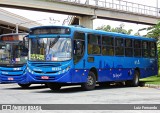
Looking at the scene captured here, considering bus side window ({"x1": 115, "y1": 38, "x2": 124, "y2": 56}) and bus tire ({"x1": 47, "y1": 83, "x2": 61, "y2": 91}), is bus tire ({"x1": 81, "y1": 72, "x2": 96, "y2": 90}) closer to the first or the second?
bus tire ({"x1": 47, "y1": 83, "x2": 61, "y2": 91})

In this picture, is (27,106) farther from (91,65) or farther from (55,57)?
(91,65)

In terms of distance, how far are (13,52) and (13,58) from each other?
320mm

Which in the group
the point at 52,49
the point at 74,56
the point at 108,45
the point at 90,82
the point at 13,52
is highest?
the point at 108,45

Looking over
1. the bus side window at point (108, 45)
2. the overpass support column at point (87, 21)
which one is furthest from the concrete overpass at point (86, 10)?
the bus side window at point (108, 45)

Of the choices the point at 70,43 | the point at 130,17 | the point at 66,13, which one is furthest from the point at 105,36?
the point at 130,17

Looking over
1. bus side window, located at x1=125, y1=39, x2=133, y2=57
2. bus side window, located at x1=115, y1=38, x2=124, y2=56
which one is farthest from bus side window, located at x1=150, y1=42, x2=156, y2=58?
bus side window, located at x1=115, y1=38, x2=124, y2=56

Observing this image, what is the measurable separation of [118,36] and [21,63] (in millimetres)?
5492

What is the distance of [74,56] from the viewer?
17453 mm

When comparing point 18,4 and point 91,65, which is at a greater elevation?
point 18,4

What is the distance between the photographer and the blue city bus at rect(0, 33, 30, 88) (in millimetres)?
20547

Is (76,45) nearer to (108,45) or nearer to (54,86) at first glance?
(54,86)

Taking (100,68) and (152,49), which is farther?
(152,49)

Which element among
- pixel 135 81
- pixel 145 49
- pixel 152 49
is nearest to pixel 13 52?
pixel 135 81

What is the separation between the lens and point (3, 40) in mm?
21328
